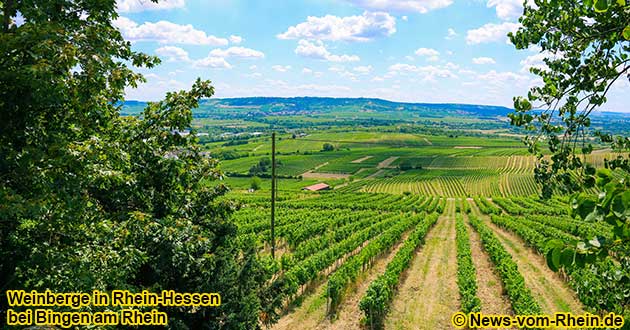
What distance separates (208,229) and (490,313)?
45.5 feet

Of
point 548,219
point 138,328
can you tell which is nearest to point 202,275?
point 138,328

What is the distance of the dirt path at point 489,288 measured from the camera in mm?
17750

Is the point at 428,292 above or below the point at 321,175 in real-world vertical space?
above

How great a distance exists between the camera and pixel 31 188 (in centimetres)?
507

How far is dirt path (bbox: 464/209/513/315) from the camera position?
1775 cm

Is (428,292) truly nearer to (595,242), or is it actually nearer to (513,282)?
(513,282)

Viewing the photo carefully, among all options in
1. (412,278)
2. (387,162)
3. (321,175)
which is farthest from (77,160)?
(387,162)

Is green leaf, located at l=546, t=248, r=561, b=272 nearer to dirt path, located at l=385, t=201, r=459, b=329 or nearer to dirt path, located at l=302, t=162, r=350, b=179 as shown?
dirt path, located at l=385, t=201, r=459, b=329

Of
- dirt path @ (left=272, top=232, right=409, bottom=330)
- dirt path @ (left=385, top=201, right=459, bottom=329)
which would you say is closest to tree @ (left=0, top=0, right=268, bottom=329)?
dirt path @ (left=272, top=232, right=409, bottom=330)

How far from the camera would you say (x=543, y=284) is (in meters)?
21.1

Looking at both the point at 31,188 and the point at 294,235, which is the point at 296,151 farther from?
the point at 31,188

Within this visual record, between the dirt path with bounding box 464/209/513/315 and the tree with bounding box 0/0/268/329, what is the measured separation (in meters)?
15.0

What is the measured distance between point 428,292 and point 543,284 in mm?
7016

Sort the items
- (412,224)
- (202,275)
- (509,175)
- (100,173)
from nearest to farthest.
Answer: (100,173) < (202,275) < (412,224) < (509,175)
